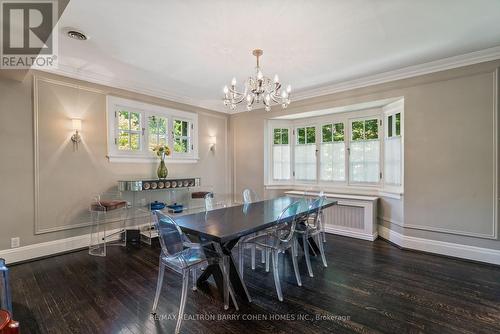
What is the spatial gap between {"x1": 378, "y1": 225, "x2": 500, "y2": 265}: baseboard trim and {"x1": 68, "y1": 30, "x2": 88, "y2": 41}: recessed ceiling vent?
490 centimetres

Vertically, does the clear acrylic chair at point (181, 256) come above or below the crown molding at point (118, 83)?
below

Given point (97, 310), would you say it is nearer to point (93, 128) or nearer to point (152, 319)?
point (152, 319)

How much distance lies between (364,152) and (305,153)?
3.85 feet

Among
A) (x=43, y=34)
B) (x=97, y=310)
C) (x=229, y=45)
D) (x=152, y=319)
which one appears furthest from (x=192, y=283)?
(x=43, y=34)

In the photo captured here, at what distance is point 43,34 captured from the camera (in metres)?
2.35

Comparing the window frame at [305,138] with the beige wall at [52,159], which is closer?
the beige wall at [52,159]

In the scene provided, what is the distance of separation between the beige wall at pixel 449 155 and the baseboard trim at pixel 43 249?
15.9ft

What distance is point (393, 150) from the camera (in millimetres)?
3932

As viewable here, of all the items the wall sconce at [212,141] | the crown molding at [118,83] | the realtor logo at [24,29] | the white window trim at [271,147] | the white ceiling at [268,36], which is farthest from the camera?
the wall sconce at [212,141]

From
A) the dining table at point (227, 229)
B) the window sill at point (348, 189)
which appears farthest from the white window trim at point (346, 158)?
the dining table at point (227, 229)

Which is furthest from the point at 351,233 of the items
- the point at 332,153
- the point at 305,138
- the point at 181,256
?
the point at 181,256

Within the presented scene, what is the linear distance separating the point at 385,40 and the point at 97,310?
402 centimetres

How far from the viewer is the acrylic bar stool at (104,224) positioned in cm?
339

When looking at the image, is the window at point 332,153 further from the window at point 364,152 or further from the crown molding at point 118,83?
the crown molding at point 118,83
